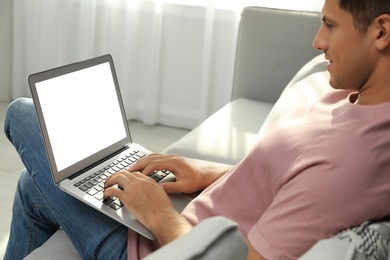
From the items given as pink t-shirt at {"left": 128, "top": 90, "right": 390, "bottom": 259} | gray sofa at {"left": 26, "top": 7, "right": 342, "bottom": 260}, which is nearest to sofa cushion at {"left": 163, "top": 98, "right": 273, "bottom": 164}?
gray sofa at {"left": 26, "top": 7, "right": 342, "bottom": 260}

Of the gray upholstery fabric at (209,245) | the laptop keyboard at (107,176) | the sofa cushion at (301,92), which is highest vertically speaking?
the gray upholstery fabric at (209,245)

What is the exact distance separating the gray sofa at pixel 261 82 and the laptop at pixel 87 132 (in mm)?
449

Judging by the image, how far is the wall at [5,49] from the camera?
12.8 feet

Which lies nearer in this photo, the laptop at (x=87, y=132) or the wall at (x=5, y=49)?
the laptop at (x=87, y=132)

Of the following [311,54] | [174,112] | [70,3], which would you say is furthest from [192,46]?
[311,54]

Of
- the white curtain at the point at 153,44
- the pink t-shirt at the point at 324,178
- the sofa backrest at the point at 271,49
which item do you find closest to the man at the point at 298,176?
the pink t-shirt at the point at 324,178

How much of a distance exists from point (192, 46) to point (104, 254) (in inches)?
91.8

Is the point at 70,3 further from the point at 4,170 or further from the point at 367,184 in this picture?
the point at 367,184

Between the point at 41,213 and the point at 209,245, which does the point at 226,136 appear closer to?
the point at 41,213

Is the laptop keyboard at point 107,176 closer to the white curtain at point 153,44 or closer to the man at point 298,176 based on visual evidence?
the man at point 298,176

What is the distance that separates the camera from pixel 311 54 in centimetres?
288

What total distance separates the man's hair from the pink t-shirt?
0.14 metres

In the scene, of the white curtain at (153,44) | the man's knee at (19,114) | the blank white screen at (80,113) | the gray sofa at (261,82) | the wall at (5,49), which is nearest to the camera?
the blank white screen at (80,113)

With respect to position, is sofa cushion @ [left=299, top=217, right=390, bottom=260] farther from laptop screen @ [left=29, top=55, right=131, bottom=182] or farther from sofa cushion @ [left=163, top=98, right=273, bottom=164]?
sofa cushion @ [left=163, top=98, right=273, bottom=164]
